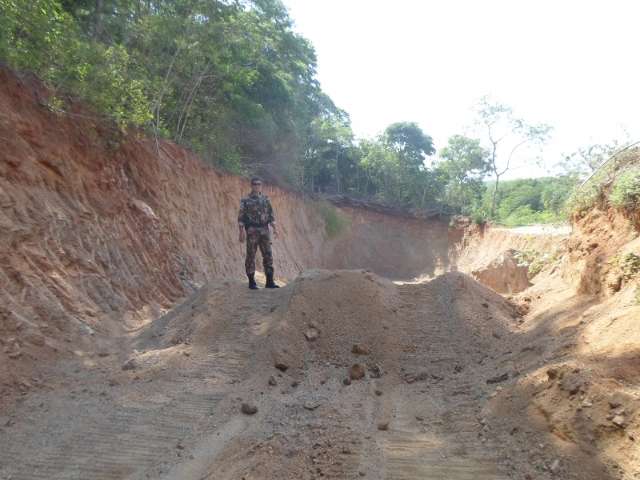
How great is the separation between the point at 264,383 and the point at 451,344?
2.48 metres

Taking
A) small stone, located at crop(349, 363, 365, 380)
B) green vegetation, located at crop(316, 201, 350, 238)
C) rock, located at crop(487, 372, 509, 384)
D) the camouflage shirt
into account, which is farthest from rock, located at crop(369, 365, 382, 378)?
green vegetation, located at crop(316, 201, 350, 238)

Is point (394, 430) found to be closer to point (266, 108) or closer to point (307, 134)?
point (266, 108)

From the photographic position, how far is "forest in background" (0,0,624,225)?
26.1ft

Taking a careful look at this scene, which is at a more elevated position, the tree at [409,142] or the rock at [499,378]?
the tree at [409,142]

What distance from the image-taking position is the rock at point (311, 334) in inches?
225

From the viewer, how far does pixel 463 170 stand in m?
28.8

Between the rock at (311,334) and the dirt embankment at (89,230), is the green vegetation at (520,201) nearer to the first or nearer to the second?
the dirt embankment at (89,230)

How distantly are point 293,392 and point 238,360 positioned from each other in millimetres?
964

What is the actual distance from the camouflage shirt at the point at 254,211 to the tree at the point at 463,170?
22046 millimetres

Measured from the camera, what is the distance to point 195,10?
12.1m

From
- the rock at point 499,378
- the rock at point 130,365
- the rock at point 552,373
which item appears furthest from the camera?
the rock at point 130,365

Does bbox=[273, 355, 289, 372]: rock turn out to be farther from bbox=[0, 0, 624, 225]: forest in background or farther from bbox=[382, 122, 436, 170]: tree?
bbox=[382, 122, 436, 170]: tree

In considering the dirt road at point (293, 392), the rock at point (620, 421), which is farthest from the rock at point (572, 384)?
the dirt road at point (293, 392)

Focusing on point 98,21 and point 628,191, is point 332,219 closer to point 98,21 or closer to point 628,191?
point 98,21
